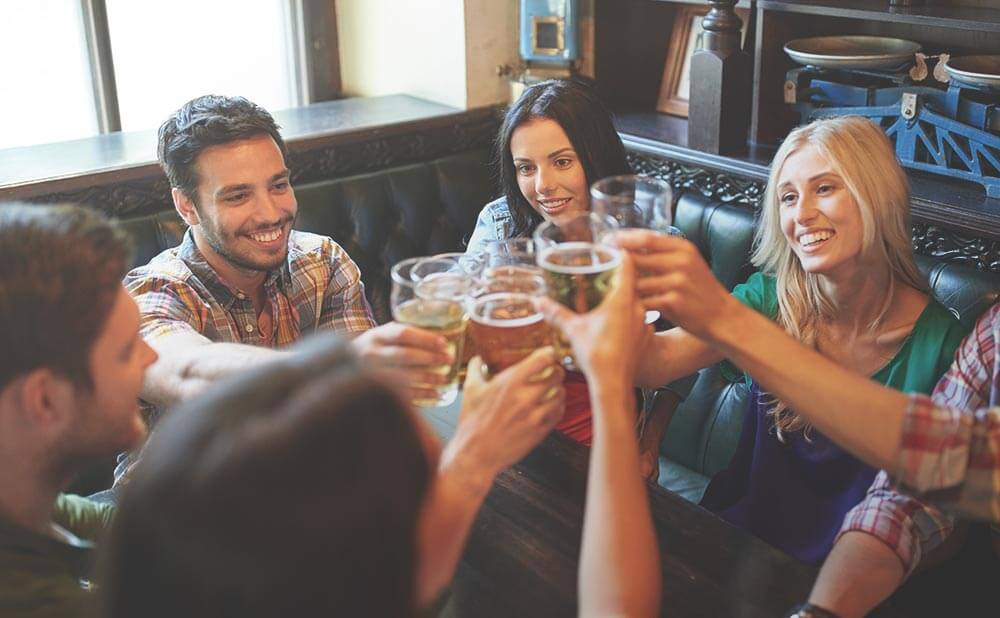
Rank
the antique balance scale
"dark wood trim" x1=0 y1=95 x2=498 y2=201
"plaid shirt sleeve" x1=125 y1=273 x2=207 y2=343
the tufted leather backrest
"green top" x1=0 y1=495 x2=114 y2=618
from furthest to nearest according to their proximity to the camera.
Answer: the tufted leather backrest < "dark wood trim" x1=0 y1=95 x2=498 y2=201 < the antique balance scale < "plaid shirt sleeve" x1=125 y1=273 x2=207 y2=343 < "green top" x1=0 y1=495 x2=114 y2=618

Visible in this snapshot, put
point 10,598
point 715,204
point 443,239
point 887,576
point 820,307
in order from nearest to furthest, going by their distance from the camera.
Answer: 1. point 10,598
2. point 887,576
3. point 820,307
4. point 715,204
5. point 443,239

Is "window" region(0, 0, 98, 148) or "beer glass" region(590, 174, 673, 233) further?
"window" region(0, 0, 98, 148)

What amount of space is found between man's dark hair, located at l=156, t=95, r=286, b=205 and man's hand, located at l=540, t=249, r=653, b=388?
115cm

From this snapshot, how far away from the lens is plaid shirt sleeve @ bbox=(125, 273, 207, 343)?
1.87 metres

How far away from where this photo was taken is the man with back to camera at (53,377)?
1.08 m

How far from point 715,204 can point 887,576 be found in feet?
4.20

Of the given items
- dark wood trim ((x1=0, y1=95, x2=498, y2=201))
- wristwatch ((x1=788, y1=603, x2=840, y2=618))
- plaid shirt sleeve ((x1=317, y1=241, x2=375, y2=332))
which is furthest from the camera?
dark wood trim ((x1=0, y1=95, x2=498, y2=201))

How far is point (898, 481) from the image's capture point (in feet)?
4.17

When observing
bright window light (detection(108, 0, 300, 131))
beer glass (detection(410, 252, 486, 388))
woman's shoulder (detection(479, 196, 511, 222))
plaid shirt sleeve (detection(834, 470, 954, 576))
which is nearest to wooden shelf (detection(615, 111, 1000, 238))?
woman's shoulder (detection(479, 196, 511, 222))

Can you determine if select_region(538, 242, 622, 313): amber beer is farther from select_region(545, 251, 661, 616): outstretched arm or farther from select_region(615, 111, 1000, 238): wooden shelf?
select_region(615, 111, 1000, 238): wooden shelf

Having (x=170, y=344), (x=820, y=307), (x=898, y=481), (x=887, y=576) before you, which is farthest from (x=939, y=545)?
(x=170, y=344)

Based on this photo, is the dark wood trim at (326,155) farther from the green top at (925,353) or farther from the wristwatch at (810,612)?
the wristwatch at (810,612)

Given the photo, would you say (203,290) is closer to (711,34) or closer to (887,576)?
(887,576)

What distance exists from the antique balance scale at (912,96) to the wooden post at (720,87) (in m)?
0.13
